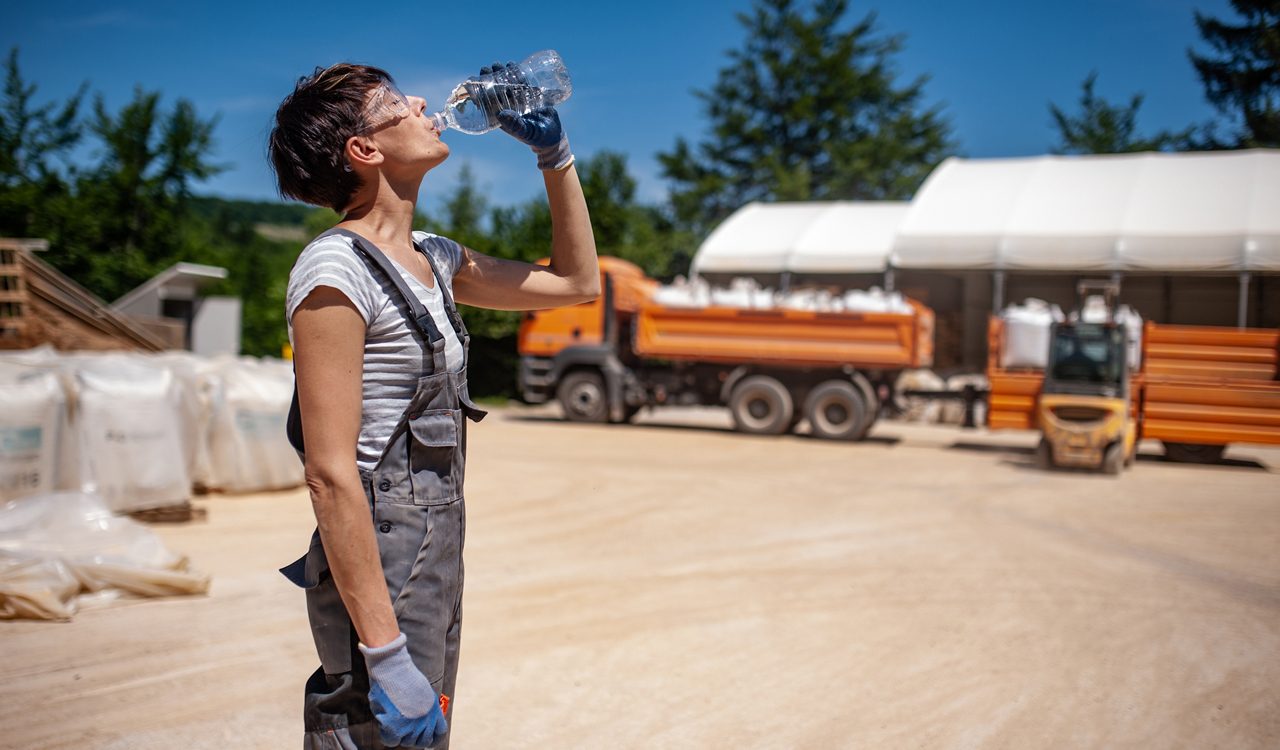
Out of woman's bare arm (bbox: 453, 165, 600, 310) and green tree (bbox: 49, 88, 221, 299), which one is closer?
woman's bare arm (bbox: 453, 165, 600, 310)

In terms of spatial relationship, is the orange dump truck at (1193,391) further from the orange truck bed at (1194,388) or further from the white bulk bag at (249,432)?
the white bulk bag at (249,432)

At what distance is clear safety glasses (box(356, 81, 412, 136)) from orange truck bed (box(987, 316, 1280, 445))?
14.0 m

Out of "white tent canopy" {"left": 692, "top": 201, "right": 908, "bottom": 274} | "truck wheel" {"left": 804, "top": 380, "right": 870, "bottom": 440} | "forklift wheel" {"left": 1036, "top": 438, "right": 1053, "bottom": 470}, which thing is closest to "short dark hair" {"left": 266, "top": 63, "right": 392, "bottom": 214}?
"forklift wheel" {"left": 1036, "top": 438, "right": 1053, "bottom": 470}

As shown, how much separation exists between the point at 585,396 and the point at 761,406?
313 centimetres

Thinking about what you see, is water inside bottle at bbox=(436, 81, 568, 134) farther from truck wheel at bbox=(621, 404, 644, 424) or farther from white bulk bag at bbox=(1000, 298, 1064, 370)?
truck wheel at bbox=(621, 404, 644, 424)

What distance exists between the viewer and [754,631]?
5738 millimetres

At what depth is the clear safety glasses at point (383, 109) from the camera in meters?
2.11

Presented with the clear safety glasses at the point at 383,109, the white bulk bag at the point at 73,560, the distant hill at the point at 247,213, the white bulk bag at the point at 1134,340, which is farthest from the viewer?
the distant hill at the point at 247,213

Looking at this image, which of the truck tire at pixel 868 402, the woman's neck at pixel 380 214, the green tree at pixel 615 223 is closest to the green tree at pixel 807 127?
the green tree at pixel 615 223

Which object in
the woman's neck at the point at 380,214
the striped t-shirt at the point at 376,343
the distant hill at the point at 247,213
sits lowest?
the striped t-shirt at the point at 376,343

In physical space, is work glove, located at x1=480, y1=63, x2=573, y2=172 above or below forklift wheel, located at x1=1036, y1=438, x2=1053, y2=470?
above

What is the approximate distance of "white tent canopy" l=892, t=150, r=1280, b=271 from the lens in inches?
795

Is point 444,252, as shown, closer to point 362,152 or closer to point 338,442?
point 362,152

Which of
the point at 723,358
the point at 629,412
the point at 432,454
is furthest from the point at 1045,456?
the point at 432,454
